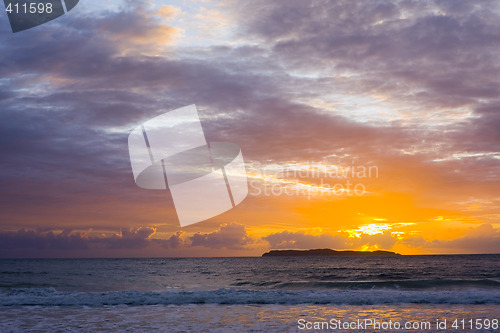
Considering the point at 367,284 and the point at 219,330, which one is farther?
the point at 367,284

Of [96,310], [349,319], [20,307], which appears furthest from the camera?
[20,307]

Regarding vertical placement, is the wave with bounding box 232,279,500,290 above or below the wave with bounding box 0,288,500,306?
below

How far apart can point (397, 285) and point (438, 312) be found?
45.4 feet

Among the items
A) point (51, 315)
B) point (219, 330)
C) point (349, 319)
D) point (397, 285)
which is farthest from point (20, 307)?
point (397, 285)

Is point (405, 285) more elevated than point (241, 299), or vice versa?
point (241, 299)

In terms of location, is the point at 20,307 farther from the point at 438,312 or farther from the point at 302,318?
the point at 438,312

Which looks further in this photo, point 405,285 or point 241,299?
point 405,285

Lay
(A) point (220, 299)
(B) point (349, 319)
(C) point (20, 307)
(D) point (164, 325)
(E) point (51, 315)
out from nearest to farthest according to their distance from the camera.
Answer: (D) point (164, 325) < (B) point (349, 319) < (E) point (51, 315) < (C) point (20, 307) < (A) point (220, 299)

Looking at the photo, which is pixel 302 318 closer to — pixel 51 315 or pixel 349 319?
pixel 349 319

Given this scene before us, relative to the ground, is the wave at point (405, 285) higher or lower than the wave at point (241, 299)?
lower

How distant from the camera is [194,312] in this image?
18391mm

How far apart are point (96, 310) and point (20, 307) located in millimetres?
4913

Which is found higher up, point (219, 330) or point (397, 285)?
point (219, 330)

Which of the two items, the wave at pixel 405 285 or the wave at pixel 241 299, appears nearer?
the wave at pixel 241 299
